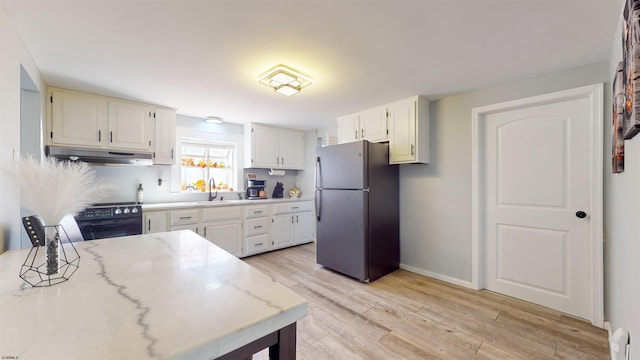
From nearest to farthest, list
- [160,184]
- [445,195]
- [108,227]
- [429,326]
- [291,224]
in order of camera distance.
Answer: [429,326] → [108,227] → [445,195] → [160,184] → [291,224]

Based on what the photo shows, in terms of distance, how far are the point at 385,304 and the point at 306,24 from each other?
2.40 m

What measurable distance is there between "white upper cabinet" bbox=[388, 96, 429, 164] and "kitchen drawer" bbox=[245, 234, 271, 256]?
2.27m

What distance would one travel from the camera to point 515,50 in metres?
1.88

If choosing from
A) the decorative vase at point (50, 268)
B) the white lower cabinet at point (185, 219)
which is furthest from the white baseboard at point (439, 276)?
the decorative vase at point (50, 268)

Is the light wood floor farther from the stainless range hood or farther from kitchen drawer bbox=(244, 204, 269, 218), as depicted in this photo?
the stainless range hood

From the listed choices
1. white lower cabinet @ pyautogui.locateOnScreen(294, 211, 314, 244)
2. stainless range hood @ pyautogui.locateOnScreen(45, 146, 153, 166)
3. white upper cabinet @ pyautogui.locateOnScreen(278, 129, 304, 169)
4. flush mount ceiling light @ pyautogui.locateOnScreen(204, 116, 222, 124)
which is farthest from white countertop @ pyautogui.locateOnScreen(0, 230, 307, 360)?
white upper cabinet @ pyautogui.locateOnScreen(278, 129, 304, 169)

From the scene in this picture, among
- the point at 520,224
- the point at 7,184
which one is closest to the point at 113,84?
the point at 7,184

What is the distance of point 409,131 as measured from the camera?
294 cm

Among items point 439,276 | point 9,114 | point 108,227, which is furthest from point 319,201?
point 9,114

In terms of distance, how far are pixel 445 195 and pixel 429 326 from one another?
1.47m

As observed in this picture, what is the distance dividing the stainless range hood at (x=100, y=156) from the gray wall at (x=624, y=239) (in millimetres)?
3945

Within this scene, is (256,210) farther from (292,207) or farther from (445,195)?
(445,195)

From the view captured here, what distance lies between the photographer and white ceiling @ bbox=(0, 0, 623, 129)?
1.44m

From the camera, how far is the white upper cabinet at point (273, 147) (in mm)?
4160
